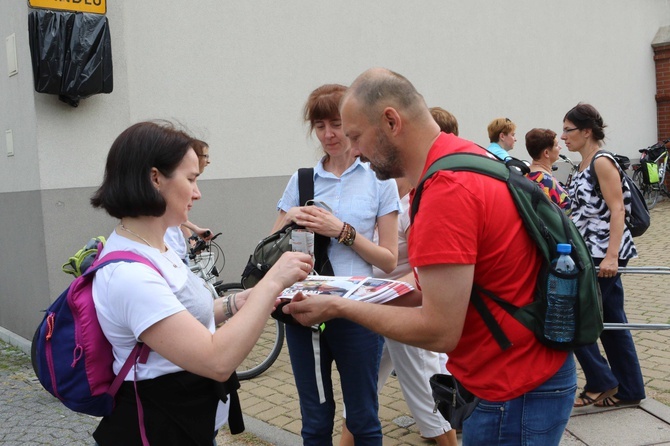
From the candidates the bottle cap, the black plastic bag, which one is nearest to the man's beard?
the bottle cap

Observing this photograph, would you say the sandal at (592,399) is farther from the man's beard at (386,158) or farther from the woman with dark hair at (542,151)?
the man's beard at (386,158)

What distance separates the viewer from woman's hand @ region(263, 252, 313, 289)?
6.84 ft

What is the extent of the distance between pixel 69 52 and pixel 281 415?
11.7 ft

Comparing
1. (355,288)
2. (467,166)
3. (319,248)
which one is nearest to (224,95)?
(319,248)

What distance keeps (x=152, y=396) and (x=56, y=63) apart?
4510mm

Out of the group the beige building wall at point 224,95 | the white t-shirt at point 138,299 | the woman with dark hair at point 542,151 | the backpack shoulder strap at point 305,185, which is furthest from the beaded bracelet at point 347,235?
the beige building wall at point 224,95

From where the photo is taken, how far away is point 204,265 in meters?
5.82

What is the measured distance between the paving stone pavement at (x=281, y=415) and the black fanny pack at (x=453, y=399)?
1928mm

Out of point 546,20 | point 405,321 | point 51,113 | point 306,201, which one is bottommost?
point 405,321

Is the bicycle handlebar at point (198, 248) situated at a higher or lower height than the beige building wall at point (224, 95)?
lower

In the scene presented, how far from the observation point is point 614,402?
454 cm

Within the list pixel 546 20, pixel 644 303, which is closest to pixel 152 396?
pixel 644 303

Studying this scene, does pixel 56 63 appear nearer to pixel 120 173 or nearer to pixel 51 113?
pixel 51 113

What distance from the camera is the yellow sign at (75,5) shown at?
18.7 feet
